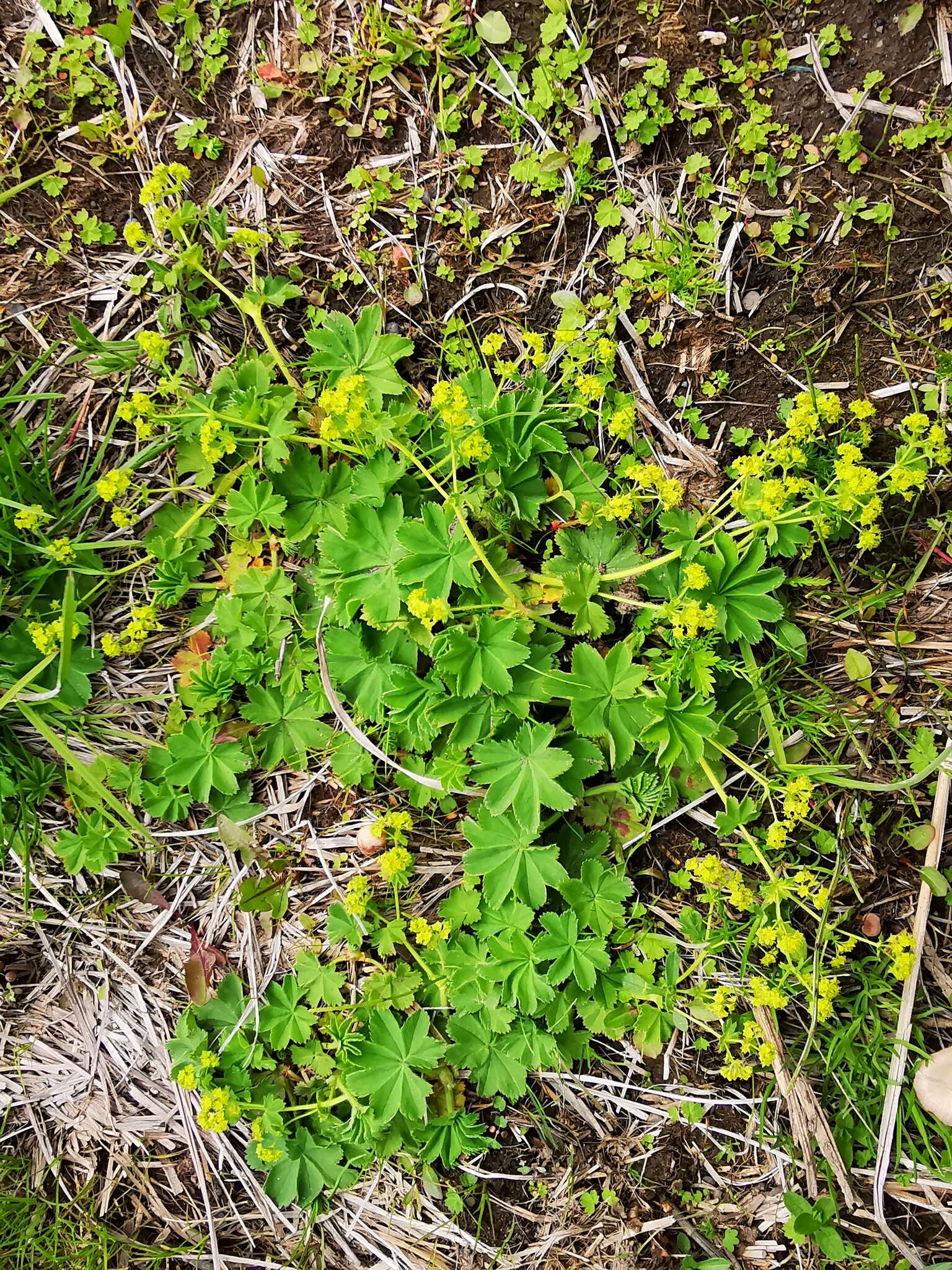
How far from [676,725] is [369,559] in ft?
3.13

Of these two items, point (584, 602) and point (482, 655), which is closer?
point (482, 655)

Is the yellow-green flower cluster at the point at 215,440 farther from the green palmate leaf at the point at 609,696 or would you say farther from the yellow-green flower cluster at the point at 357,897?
the yellow-green flower cluster at the point at 357,897

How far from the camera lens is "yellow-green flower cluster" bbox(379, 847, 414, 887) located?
239cm

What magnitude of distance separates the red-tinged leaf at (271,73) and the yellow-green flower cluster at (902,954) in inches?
123

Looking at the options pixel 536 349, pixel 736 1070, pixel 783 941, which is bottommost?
pixel 736 1070

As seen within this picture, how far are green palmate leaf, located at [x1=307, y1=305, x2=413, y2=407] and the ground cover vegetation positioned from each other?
0.01 metres

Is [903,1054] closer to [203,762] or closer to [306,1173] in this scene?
[306,1173]

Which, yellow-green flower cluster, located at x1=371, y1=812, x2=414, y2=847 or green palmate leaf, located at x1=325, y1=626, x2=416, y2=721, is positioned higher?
green palmate leaf, located at x1=325, y1=626, x2=416, y2=721

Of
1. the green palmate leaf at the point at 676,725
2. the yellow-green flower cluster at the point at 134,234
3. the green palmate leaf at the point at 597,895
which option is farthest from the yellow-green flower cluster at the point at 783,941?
the yellow-green flower cluster at the point at 134,234

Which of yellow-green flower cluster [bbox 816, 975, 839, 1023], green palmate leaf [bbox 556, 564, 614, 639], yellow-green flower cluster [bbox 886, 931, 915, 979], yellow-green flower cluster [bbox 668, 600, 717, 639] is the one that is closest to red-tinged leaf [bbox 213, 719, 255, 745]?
green palmate leaf [bbox 556, 564, 614, 639]

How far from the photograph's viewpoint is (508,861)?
237 cm

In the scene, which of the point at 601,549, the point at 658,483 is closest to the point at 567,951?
the point at 601,549

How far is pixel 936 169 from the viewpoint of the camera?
262 cm

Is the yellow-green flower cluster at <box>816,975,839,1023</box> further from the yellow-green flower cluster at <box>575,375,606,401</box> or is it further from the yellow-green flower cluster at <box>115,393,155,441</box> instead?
the yellow-green flower cluster at <box>115,393,155,441</box>
